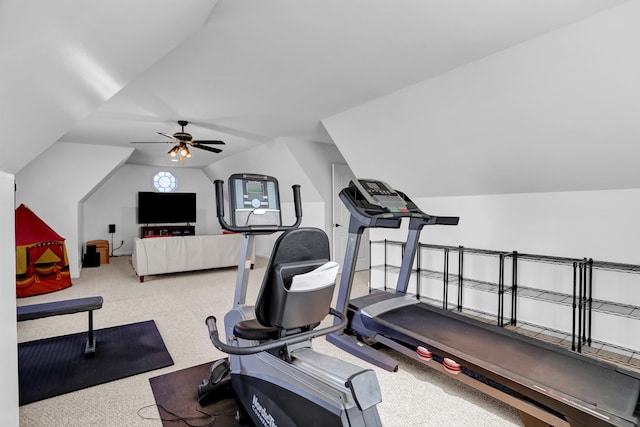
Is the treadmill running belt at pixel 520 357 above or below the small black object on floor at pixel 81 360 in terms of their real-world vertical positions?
above

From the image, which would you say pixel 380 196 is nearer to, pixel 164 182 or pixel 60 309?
pixel 60 309

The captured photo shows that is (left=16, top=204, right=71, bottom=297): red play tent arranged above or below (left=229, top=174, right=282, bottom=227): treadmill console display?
below

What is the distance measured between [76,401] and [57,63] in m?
2.01

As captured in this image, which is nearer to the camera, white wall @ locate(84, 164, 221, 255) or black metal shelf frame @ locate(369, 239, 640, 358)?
black metal shelf frame @ locate(369, 239, 640, 358)

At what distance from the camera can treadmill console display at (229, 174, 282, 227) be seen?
2041 mm

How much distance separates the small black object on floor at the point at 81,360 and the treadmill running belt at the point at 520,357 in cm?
188

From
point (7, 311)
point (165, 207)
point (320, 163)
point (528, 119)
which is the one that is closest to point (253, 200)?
point (7, 311)

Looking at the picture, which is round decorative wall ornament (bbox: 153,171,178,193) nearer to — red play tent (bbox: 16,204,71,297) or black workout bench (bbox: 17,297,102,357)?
red play tent (bbox: 16,204,71,297)

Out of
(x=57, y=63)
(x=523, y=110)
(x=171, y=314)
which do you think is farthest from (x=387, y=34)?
(x=171, y=314)

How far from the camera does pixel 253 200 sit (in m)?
2.12

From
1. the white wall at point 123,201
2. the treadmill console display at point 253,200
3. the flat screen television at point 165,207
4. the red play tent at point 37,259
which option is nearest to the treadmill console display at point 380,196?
the treadmill console display at point 253,200

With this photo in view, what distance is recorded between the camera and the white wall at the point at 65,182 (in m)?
5.22

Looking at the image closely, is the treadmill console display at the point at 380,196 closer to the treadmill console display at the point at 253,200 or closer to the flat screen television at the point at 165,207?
the treadmill console display at the point at 253,200

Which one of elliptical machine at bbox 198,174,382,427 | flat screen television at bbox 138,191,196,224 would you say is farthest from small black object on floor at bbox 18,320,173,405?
flat screen television at bbox 138,191,196,224
